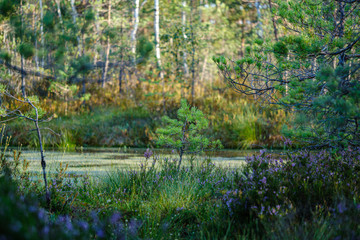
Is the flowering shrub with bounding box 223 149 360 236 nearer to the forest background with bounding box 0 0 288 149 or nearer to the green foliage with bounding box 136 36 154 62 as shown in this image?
the forest background with bounding box 0 0 288 149

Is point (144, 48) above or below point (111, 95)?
above

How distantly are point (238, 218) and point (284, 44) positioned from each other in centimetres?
183

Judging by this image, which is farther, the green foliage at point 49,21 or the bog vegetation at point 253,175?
the green foliage at point 49,21

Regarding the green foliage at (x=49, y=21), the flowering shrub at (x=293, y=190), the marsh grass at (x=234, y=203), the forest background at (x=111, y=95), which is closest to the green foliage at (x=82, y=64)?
the forest background at (x=111, y=95)

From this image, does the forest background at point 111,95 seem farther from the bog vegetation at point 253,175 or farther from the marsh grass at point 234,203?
the marsh grass at point 234,203

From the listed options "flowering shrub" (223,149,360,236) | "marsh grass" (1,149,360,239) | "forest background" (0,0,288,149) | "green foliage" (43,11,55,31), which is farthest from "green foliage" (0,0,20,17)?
"flowering shrub" (223,149,360,236)

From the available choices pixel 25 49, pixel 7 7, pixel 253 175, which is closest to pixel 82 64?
pixel 25 49

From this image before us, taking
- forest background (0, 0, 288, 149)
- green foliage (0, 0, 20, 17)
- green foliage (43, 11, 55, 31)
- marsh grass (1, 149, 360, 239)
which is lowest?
marsh grass (1, 149, 360, 239)

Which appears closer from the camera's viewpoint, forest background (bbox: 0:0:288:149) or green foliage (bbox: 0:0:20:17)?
green foliage (bbox: 0:0:20:17)

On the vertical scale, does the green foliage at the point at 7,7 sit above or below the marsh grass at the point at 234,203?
above

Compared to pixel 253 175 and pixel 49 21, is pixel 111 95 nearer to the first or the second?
pixel 49 21

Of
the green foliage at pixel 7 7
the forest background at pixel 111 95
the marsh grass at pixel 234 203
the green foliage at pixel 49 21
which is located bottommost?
the marsh grass at pixel 234 203

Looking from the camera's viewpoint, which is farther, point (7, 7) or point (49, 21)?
point (49, 21)

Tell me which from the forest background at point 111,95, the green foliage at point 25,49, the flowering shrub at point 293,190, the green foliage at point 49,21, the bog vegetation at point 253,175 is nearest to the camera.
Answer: the bog vegetation at point 253,175
